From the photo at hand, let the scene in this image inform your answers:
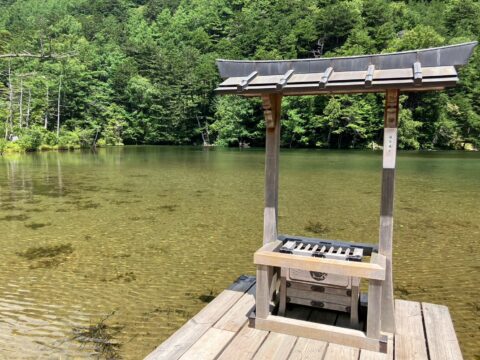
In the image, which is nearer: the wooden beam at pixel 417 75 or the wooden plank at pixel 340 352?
the wooden beam at pixel 417 75

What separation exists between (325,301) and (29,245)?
6756 millimetres

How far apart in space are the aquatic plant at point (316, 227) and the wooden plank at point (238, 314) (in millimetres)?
5057

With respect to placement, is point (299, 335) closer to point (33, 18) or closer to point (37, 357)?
point (37, 357)

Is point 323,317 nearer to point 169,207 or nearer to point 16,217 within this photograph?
point 169,207

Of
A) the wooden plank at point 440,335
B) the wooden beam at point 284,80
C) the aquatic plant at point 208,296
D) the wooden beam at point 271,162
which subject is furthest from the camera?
the aquatic plant at point 208,296

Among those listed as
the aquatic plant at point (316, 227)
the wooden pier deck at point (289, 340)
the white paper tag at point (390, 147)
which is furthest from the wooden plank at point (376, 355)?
the aquatic plant at point (316, 227)

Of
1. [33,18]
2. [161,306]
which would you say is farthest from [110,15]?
[161,306]

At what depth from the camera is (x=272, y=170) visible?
13.6ft

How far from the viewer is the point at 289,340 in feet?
11.5

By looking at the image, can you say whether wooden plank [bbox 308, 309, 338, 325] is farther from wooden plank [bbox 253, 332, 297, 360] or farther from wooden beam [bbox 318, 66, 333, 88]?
wooden beam [bbox 318, 66, 333, 88]

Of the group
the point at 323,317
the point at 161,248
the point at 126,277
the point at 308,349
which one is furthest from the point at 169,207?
the point at 308,349

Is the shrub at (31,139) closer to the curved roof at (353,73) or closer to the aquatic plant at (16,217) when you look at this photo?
the aquatic plant at (16,217)

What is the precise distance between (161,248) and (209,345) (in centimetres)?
477

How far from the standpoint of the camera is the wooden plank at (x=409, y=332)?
3.33 metres
